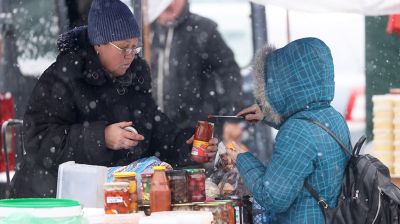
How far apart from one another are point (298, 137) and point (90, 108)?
1.28 m

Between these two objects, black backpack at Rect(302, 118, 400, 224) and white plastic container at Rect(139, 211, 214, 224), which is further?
black backpack at Rect(302, 118, 400, 224)

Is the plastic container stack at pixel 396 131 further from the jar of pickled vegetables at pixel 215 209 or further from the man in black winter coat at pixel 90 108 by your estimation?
the jar of pickled vegetables at pixel 215 209

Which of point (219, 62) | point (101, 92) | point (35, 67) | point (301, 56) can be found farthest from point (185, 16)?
point (301, 56)

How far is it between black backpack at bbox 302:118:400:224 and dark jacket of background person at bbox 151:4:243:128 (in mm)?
4739

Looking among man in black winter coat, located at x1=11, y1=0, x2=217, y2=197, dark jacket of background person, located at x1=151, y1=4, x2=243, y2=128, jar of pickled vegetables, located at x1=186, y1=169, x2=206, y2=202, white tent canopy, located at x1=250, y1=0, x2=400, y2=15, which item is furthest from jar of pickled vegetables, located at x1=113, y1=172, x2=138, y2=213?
dark jacket of background person, located at x1=151, y1=4, x2=243, y2=128

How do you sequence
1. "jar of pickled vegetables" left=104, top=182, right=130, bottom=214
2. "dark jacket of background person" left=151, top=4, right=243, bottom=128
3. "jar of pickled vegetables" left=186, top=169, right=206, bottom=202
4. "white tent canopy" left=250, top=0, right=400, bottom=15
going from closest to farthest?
"jar of pickled vegetables" left=104, top=182, right=130, bottom=214
"jar of pickled vegetables" left=186, top=169, right=206, bottom=202
"white tent canopy" left=250, top=0, right=400, bottom=15
"dark jacket of background person" left=151, top=4, right=243, bottom=128

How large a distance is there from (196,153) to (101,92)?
674mm

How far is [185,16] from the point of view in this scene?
31.8 ft

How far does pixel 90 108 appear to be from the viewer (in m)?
5.09

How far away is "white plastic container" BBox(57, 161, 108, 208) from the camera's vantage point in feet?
15.3

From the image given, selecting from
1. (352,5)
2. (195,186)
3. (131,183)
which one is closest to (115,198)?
(131,183)

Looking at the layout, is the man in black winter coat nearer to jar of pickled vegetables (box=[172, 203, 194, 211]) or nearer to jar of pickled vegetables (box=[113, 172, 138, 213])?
jar of pickled vegetables (box=[113, 172, 138, 213])

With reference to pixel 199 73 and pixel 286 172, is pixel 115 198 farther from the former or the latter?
pixel 199 73

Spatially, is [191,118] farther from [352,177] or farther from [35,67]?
[352,177]
